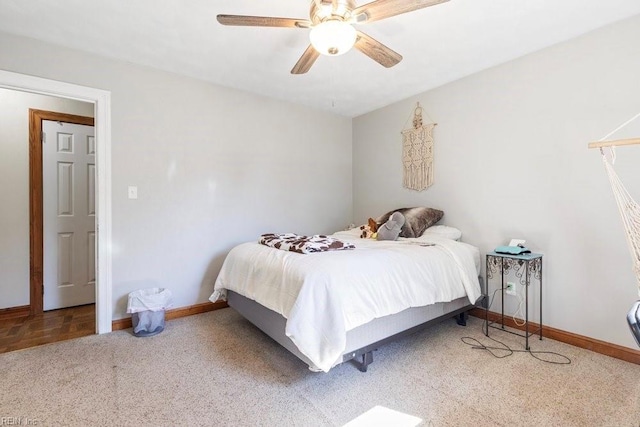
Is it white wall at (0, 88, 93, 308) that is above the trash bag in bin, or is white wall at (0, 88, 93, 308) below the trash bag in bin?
above

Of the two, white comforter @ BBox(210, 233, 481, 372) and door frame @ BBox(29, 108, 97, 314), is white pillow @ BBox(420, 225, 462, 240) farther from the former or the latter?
door frame @ BBox(29, 108, 97, 314)

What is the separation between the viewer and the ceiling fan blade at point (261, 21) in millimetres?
1549

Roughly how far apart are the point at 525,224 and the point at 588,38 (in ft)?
4.67

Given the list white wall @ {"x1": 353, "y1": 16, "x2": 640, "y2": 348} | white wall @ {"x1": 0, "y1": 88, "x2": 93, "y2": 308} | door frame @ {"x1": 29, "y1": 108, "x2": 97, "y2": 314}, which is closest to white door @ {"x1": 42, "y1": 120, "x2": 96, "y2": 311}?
door frame @ {"x1": 29, "y1": 108, "x2": 97, "y2": 314}

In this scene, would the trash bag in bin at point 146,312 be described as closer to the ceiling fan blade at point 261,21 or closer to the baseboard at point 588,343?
the ceiling fan blade at point 261,21

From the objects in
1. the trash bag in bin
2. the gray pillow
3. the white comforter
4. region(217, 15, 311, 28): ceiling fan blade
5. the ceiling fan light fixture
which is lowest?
the trash bag in bin

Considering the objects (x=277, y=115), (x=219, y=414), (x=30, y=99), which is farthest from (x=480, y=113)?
(x=30, y=99)

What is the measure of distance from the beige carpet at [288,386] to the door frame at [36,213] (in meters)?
1.12

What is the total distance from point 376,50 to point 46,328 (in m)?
3.49

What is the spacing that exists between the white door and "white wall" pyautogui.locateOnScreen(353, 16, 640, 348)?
386 centimetres

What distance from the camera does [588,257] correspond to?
7.18 ft

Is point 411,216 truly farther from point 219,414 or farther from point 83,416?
point 83,416

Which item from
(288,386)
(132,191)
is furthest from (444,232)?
(132,191)

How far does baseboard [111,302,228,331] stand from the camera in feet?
8.50
